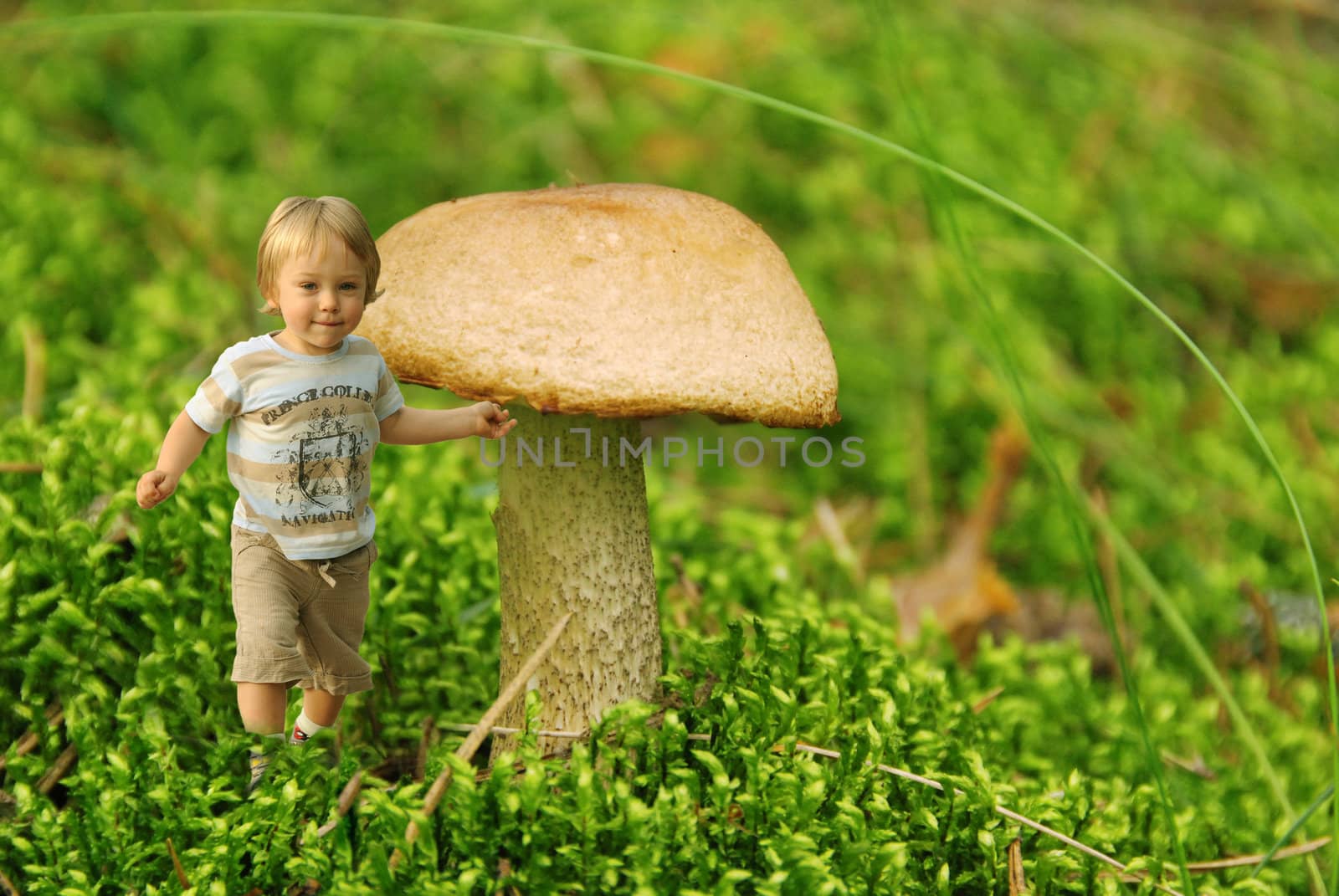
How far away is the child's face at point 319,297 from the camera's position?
0.93 meters

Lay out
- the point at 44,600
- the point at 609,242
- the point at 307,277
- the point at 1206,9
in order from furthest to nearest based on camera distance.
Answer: the point at 1206,9 → the point at 44,600 → the point at 609,242 → the point at 307,277

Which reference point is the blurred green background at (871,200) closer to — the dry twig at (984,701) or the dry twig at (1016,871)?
the dry twig at (984,701)

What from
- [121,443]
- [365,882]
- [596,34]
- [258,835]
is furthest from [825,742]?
[596,34]

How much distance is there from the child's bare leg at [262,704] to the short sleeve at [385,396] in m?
0.30

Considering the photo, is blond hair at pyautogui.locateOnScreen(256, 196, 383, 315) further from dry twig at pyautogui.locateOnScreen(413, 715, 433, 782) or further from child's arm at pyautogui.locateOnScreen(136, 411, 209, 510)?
dry twig at pyautogui.locateOnScreen(413, 715, 433, 782)

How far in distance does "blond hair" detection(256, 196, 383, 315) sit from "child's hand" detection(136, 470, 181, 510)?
0.18 metres

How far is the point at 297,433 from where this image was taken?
3.09 feet

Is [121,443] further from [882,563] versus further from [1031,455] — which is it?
[1031,455]

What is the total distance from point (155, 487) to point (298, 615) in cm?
20

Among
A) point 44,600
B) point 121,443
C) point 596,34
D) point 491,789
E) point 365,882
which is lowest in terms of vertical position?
point 365,882

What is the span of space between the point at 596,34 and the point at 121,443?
284cm

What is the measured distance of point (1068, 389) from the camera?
119 inches

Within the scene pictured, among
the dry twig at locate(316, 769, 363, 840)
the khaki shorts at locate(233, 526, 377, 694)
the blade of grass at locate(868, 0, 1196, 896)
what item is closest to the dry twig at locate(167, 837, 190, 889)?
the dry twig at locate(316, 769, 363, 840)

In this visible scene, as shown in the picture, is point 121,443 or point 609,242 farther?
point 121,443
